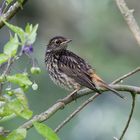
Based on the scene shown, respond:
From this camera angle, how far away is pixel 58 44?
6.30 meters

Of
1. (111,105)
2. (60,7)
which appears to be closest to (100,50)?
(60,7)

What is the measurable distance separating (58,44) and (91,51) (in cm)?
352

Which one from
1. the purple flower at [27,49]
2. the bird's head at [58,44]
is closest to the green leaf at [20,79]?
the purple flower at [27,49]

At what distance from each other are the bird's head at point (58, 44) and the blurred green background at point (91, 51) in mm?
416

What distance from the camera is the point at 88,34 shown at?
1043 centimetres

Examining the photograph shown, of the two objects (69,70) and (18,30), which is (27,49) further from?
(69,70)

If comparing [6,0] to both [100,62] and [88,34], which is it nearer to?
[100,62]

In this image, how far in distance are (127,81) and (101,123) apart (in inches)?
29.6

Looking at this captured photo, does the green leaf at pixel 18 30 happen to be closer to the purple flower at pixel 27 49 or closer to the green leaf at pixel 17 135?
the purple flower at pixel 27 49

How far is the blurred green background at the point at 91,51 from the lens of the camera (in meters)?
7.34

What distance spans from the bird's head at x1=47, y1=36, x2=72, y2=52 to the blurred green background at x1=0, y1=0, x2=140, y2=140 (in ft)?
1.36

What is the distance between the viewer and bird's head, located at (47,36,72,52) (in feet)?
20.6

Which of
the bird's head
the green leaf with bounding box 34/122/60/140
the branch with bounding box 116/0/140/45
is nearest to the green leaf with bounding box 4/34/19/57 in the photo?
the green leaf with bounding box 34/122/60/140

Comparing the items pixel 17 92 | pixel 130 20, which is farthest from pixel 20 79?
pixel 130 20
